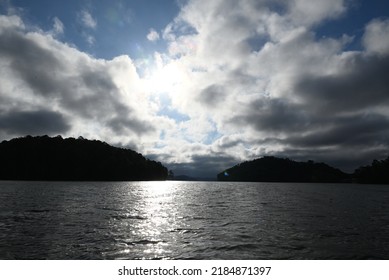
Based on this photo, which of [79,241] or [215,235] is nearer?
[79,241]

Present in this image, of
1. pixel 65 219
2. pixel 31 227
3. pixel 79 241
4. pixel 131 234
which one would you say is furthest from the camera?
pixel 65 219

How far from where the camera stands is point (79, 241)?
22422 millimetres
